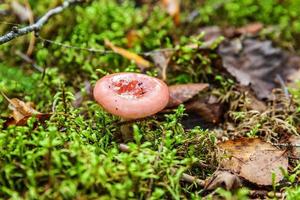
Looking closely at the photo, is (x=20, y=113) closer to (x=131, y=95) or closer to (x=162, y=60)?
(x=131, y=95)

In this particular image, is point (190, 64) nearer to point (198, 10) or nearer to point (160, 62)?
point (160, 62)

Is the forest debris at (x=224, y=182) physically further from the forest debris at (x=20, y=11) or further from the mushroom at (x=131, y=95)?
the forest debris at (x=20, y=11)

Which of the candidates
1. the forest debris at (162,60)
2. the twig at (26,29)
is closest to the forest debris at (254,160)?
the forest debris at (162,60)

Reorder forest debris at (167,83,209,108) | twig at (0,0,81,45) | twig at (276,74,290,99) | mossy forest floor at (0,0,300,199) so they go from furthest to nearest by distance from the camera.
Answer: twig at (276,74,290,99)
forest debris at (167,83,209,108)
twig at (0,0,81,45)
mossy forest floor at (0,0,300,199)

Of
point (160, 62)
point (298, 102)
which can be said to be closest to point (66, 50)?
point (160, 62)

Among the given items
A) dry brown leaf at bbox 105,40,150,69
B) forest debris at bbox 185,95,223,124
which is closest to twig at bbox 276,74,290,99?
forest debris at bbox 185,95,223,124

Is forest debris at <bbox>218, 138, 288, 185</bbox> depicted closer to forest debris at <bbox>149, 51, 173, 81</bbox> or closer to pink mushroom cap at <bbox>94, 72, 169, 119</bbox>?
pink mushroom cap at <bbox>94, 72, 169, 119</bbox>

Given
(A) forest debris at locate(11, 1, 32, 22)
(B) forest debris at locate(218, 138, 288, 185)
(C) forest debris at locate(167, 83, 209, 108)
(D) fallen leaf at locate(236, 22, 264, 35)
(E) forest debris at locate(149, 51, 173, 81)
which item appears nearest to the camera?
(B) forest debris at locate(218, 138, 288, 185)
